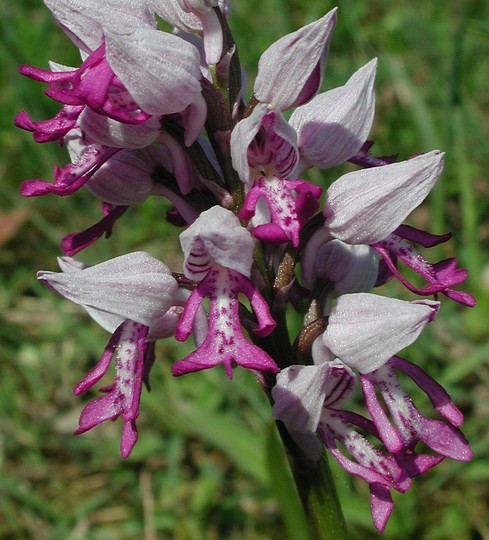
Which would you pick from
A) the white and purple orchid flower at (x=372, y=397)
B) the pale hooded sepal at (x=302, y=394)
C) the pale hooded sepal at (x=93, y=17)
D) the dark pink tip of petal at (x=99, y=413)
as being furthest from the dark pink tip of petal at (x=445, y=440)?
the pale hooded sepal at (x=93, y=17)

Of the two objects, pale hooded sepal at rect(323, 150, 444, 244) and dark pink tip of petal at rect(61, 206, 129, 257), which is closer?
pale hooded sepal at rect(323, 150, 444, 244)

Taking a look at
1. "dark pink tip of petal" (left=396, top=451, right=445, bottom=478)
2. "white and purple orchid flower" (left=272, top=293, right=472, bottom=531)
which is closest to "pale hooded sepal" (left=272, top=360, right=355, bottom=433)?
"white and purple orchid flower" (left=272, top=293, right=472, bottom=531)

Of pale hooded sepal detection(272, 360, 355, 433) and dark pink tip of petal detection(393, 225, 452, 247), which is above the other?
dark pink tip of petal detection(393, 225, 452, 247)

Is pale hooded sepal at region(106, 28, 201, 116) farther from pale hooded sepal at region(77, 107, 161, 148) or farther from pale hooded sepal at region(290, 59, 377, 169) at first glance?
pale hooded sepal at region(290, 59, 377, 169)

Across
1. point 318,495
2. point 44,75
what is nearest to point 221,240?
point 44,75

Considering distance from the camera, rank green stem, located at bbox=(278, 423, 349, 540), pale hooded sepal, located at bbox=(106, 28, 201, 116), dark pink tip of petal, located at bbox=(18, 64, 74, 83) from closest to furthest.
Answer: pale hooded sepal, located at bbox=(106, 28, 201, 116)
dark pink tip of petal, located at bbox=(18, 64, 74, 83)
green stem, located at bbox=(278, 423, 349, 540)

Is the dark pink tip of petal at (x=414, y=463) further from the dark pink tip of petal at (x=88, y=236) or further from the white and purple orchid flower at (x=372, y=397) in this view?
the dark pink tip of petal at (x=88, y=236)
